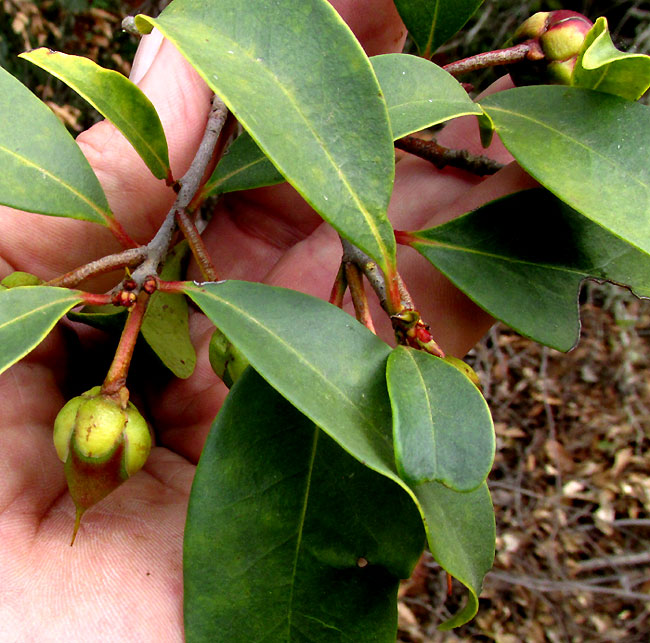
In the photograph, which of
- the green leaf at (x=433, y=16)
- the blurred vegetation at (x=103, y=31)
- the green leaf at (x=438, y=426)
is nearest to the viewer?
the green leaf at (x=438, y=426)

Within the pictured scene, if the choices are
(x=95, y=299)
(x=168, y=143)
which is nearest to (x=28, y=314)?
(x=95, y=299)

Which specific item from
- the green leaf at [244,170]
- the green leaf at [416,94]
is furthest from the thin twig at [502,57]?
the green leaf at [244,170]

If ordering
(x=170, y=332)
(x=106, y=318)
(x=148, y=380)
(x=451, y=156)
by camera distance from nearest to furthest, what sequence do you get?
(x=106, y=318), (x=170, y=332), (x=451, y=156), (x=148, y=380)

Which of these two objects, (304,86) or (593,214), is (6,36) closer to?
(304,86)

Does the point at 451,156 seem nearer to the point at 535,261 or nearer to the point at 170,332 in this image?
the point at 535,261

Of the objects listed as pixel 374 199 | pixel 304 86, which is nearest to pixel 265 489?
pixel 374 199

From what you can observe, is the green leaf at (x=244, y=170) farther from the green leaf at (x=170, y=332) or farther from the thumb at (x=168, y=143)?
the thumb at (x=168, y=143)
